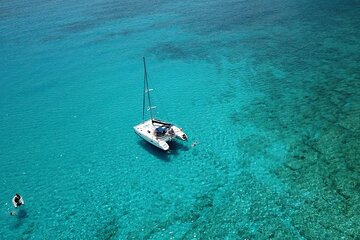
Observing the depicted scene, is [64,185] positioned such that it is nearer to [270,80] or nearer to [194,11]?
[270,80]

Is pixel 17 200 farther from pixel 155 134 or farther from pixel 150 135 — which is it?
pixel 155 134

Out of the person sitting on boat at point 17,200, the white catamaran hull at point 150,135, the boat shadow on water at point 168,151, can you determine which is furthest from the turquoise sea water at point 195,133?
the white catamaran hull at point 150,135

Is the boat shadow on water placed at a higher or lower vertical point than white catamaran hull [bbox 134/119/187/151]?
lower

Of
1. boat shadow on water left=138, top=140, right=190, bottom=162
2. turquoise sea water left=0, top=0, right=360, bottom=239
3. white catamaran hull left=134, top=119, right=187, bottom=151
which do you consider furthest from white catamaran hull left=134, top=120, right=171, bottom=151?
turquoise sea water left=0, top=0, right=360, bottom=239

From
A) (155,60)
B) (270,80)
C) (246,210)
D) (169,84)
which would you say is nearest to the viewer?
(246,210)

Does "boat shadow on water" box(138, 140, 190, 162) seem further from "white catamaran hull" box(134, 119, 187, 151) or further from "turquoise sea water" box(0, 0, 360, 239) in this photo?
"white catamaran hull" box(134, 119, 187, 151)

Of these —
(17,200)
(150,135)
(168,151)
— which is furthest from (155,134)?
(17,200)

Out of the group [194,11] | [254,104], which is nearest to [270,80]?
[254,104]

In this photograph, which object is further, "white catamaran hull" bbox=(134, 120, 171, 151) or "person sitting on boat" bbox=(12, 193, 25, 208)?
"white catamaran hull" bbox=(134, 120, 171, 151)
